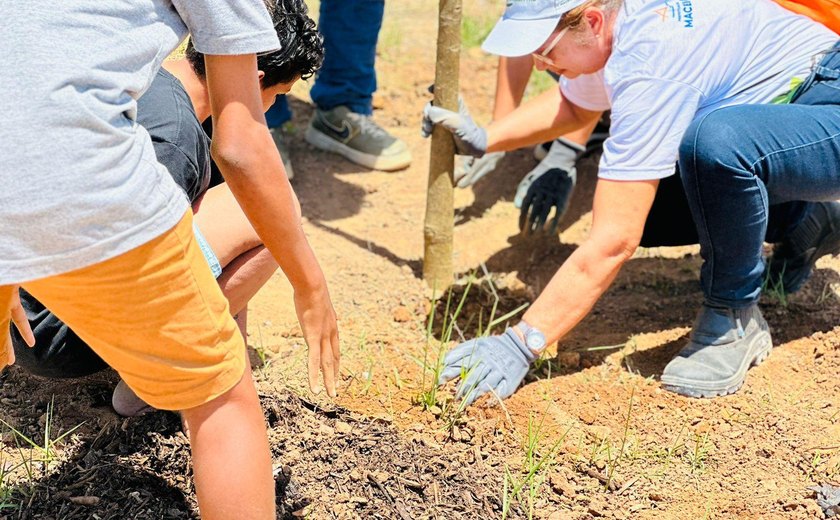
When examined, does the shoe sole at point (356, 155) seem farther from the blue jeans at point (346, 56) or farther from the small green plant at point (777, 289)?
the small green plant at point (777, 289)

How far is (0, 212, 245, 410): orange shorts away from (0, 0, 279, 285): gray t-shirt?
0.13 feet

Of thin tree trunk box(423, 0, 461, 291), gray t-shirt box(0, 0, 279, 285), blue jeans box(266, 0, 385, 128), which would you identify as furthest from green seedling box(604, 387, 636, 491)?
blue jeans box(266, 0, 385, 128)

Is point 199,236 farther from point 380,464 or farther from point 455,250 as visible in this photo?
point 455,250

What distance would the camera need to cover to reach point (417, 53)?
4.87 metres

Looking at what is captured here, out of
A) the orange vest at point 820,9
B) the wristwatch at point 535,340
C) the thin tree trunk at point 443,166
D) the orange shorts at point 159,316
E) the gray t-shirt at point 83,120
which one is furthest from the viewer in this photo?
the thin tree trunk at point 443,166

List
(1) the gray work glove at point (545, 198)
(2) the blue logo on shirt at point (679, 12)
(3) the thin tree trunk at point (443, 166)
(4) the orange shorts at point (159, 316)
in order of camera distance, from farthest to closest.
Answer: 1. (1) the gray work glove at point (545, 198)
2. (3) the thin tree trunk at point (443, 166)
3. (2) the blue logo on shirt at point (679, 12)
4. (4) the orange shorts at point (159, 316)

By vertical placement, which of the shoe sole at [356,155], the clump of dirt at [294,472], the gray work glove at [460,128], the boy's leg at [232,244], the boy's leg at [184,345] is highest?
the boy's leg at [184,345]

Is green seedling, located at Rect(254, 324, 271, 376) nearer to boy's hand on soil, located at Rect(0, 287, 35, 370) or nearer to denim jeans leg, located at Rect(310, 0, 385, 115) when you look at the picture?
boy's hand on soil, located at Rect(0, 287, 35, 370)

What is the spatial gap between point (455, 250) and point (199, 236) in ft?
5.38

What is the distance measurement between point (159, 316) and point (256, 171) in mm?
266

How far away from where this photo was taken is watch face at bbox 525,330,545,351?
243 cm

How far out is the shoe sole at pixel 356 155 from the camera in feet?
13.0

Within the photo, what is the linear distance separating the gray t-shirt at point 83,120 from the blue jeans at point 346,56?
92.2 inches

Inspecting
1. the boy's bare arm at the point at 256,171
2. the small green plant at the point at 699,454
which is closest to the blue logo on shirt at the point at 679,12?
the small green plant at the point at 699,454
